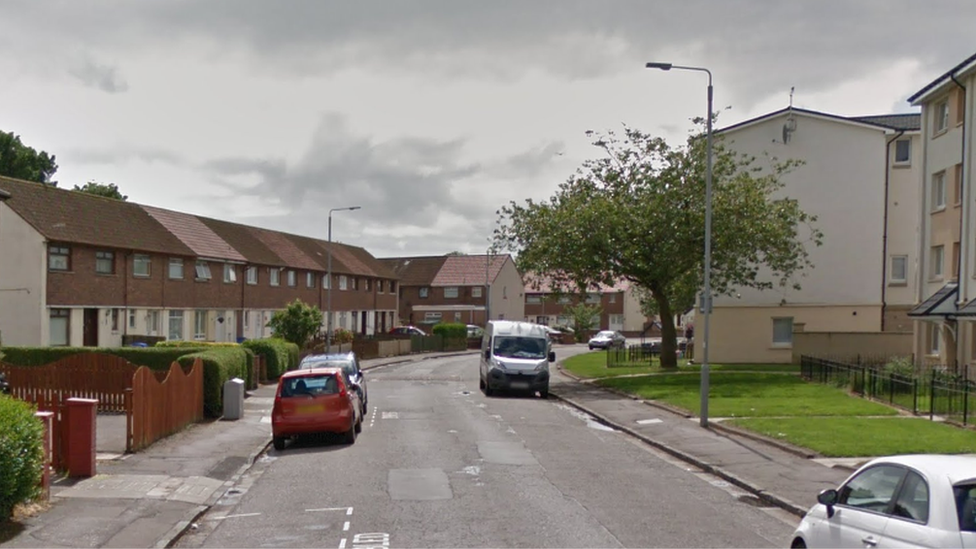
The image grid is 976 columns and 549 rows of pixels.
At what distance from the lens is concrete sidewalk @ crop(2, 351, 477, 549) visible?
10898 millimetres

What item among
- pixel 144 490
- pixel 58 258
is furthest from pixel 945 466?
pixel 58 258

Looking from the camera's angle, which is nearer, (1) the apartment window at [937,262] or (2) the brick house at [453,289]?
(1) the apartment window at [937,262]

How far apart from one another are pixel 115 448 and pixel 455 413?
33.5 ft

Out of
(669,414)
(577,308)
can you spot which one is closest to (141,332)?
(669,414)

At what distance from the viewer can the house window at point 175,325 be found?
4731cm

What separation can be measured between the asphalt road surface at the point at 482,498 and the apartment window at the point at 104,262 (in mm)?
23432

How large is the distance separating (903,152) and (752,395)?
2103 cm

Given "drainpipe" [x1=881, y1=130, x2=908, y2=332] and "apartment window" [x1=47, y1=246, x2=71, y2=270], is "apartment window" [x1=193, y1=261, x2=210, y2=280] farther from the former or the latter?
"drainpipe" [x1=881, y1=130, x2=908, y2=332]

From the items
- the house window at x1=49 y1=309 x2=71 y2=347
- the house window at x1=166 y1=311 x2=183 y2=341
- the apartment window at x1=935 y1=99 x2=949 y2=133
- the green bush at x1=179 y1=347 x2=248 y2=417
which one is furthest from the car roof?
the house window at x1=166 y1=311 x2=183 y2=341

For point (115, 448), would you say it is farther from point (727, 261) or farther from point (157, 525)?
point (727, 261)

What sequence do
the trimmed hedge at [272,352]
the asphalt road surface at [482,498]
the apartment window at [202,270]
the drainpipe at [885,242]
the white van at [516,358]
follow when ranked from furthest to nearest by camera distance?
the apartment window at [202,270], the drainpipe at [885,242], the trimmed hedge at [272,352], the white van at [516,358], the asphalt road surface at [482,498]

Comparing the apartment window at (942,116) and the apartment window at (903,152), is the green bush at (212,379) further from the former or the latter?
the apartment window at (903,152)

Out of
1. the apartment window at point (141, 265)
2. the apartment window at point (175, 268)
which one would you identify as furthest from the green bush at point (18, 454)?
the apartment window at point (175, 268)

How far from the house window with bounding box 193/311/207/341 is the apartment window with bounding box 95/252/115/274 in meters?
7.61
